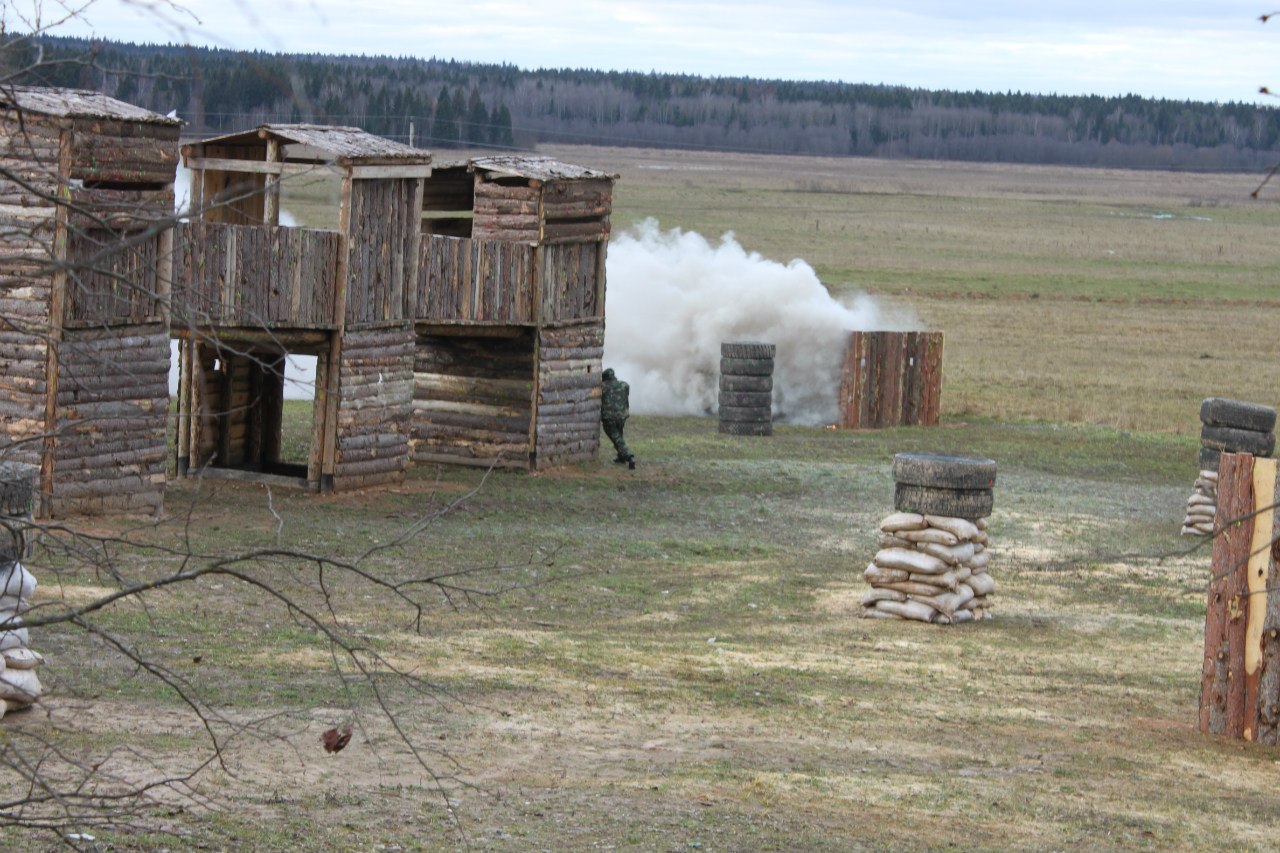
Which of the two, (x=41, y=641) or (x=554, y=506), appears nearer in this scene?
(x=41, y=641)

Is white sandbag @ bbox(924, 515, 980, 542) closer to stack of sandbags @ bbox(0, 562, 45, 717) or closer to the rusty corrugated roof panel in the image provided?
stack of sandbags @ bbox(0, 562, 45, 717)

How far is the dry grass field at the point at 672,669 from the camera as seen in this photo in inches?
357

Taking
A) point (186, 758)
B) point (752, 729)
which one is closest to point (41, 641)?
point (186, 758)

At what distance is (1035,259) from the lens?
268 ft

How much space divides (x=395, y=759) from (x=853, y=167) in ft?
513

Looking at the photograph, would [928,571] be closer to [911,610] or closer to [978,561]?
[911,610]

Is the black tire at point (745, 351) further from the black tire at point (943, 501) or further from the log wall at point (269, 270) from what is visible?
the black tire at point (943, 501)

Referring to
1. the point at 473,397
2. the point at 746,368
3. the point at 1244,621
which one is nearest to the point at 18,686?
the point at 1244,621

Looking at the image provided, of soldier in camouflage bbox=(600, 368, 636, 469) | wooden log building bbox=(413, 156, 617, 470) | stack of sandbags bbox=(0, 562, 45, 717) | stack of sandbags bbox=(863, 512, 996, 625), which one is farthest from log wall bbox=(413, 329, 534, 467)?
stack of sandbags bbox=(0, 562, 45, 717)

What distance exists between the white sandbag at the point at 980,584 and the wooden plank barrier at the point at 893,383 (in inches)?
597

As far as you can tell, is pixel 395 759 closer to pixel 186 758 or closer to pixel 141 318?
pixel 186 758

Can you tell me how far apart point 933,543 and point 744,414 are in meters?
14.5

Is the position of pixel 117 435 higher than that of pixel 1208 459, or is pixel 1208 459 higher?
pixel 1208 459

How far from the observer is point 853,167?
6417 inches
